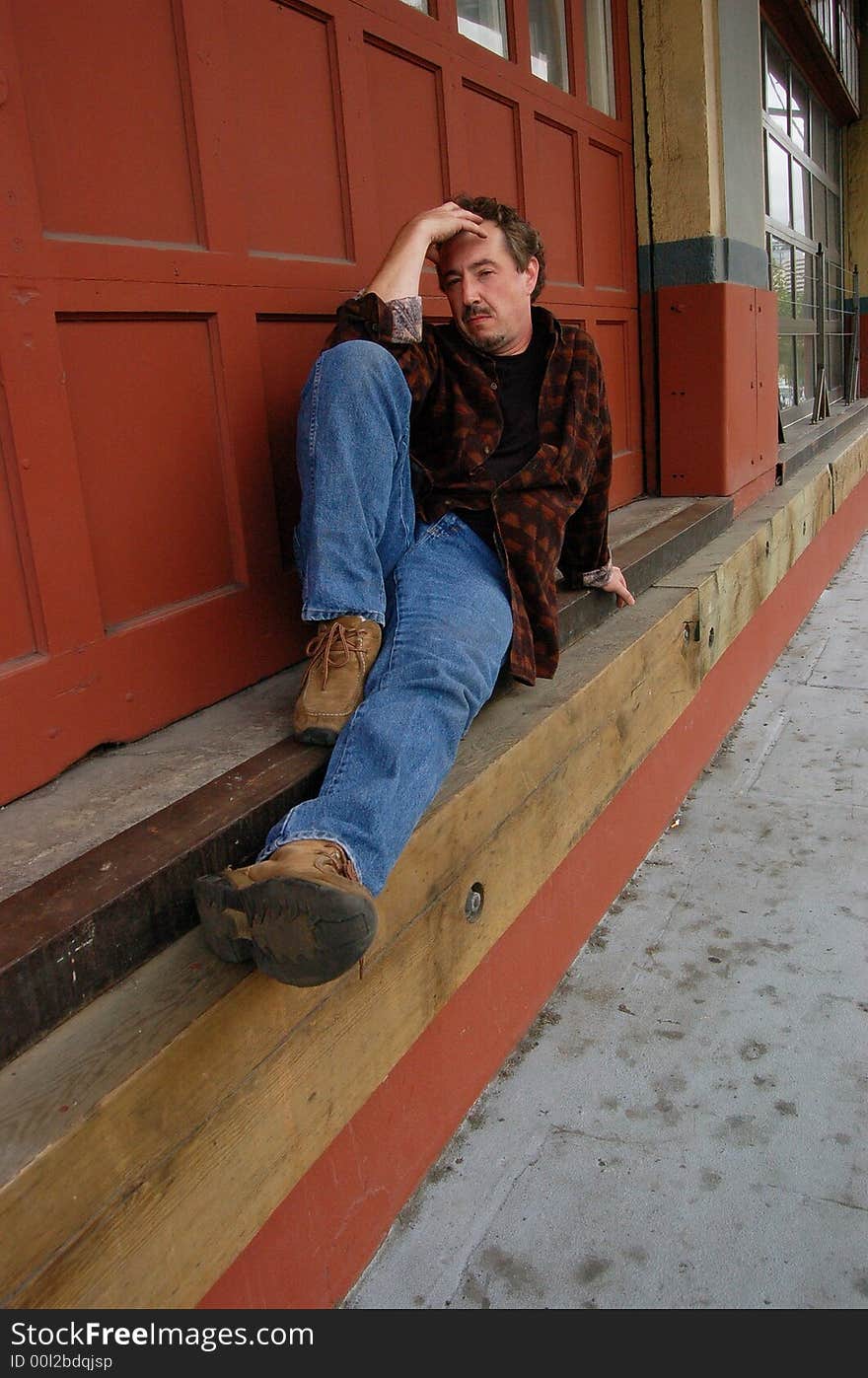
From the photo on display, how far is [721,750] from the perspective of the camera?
3.54m

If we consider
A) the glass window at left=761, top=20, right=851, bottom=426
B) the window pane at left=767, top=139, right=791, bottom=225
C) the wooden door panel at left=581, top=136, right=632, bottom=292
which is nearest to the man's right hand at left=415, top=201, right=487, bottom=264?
the wooden door panel at left=581, top=136, right=632, bottom=292

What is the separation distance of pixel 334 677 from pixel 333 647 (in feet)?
0.18

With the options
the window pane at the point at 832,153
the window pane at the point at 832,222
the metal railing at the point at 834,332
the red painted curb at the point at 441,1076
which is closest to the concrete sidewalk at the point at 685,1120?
the red painted curb at the point at 441,1076

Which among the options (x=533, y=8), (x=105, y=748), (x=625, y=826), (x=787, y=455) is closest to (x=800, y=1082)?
(x=625, y=826)

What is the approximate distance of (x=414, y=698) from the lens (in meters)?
1.67

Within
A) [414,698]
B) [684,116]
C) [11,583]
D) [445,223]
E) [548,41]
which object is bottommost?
[414,698]

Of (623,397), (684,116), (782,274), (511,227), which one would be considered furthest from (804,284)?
(511,227)

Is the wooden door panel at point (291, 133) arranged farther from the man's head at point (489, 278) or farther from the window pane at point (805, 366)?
the window pane at point (805, 366)

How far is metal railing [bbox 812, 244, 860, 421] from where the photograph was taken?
7215mm

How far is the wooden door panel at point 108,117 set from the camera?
1691 millimetres

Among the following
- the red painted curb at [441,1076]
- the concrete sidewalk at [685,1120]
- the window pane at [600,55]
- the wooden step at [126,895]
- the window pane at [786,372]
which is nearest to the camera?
the wooden step at [126,895]

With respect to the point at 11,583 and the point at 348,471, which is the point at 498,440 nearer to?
the point at 348,471

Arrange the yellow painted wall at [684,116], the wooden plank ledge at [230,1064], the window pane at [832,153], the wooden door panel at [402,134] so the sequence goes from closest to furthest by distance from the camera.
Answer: the wooden plank ledge at [230,1064], the wooden door panel at [402,134], the yellow painted wall at [684,116], the window pane at [832,153]

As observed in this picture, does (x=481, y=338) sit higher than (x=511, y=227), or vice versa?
(x=511, y=227)
